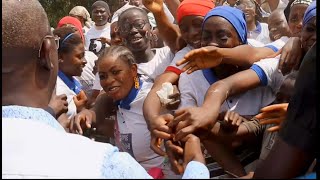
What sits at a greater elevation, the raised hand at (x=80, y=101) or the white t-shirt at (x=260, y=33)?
the raised hand at (x=80, y=101)

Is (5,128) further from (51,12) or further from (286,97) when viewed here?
(51,12)

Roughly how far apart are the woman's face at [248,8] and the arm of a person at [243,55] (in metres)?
2.94

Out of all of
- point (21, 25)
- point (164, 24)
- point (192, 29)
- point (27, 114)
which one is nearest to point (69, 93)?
point (164, 24)

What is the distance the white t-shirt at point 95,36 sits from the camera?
6.27 meters

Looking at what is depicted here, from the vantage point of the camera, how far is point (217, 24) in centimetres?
270

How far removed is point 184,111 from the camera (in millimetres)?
2270

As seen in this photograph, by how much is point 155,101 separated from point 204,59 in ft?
1.23

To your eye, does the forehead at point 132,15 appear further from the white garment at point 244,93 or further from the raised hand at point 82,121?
the white garment at point 244,93

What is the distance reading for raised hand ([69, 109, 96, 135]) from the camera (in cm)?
298

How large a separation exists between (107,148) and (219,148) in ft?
3.31

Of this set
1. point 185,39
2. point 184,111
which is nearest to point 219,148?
point 184,111

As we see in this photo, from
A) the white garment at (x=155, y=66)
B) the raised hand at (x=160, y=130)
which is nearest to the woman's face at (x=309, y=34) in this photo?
the raised hand at (x=160, y=130)

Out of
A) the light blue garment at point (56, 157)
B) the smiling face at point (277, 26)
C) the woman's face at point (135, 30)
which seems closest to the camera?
the light blue garment at point (56, 157)

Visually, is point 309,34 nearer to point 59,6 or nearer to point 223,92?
point 223,92
